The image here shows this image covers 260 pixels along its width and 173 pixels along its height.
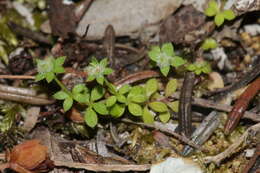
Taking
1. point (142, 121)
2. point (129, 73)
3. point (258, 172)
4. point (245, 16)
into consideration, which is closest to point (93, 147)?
point (142, 121)

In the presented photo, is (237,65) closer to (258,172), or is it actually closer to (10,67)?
(258,172)

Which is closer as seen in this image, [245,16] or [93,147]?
[93,147]

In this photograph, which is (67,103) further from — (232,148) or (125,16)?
(232,148)

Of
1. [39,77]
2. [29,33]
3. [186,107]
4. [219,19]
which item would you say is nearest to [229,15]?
[219,19]

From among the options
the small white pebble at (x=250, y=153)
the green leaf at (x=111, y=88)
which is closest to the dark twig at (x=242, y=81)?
the small white pebble at (x=250, y=153)

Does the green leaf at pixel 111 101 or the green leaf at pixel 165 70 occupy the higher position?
the green leaf at pixel 165 70

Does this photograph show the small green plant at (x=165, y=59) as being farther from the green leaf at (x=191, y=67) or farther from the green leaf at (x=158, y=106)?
the green leaf at (x=158, y=106)
